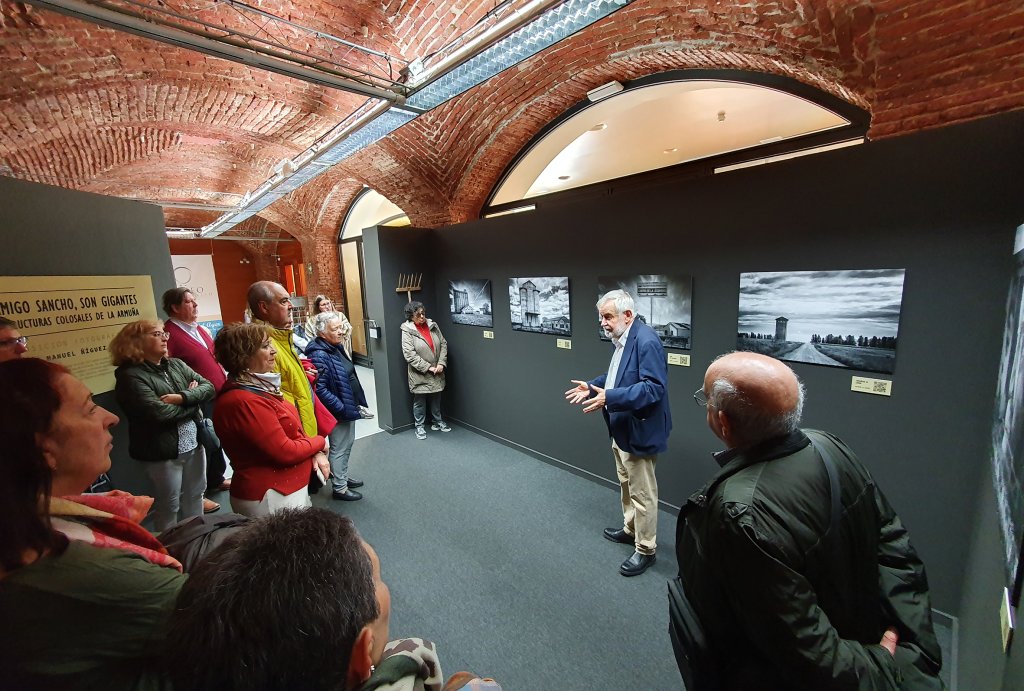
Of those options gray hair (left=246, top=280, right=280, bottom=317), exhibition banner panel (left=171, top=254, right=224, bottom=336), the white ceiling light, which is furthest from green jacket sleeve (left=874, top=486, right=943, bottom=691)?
exhibition banner panel (left=171, top=254, right=224, bottom=336)

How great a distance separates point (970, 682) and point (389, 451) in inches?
183

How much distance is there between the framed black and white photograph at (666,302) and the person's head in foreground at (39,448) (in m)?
2.89

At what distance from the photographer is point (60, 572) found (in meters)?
0.78

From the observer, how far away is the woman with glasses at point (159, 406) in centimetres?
259

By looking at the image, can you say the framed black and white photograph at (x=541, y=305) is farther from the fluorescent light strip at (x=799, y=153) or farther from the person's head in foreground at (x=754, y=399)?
the person's head in foreground at (x=754, y=399)

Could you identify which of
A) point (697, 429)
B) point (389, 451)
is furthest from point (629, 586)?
point (389, 451)

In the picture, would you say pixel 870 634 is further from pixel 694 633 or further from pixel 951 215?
pixel 951 215

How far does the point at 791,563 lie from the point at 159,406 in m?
3.43

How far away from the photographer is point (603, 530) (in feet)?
10.4

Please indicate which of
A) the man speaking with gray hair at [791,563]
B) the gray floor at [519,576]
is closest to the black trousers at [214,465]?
the gray floor at [519,576]

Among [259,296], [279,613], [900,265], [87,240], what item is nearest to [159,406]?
[259,296]

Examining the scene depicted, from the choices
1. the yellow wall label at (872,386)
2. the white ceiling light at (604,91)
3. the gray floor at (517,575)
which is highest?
the white ceiling light at (604,91)

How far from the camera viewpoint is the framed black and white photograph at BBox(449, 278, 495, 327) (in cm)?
482

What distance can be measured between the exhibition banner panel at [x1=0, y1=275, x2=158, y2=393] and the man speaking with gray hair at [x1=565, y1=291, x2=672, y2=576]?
3626 mm
